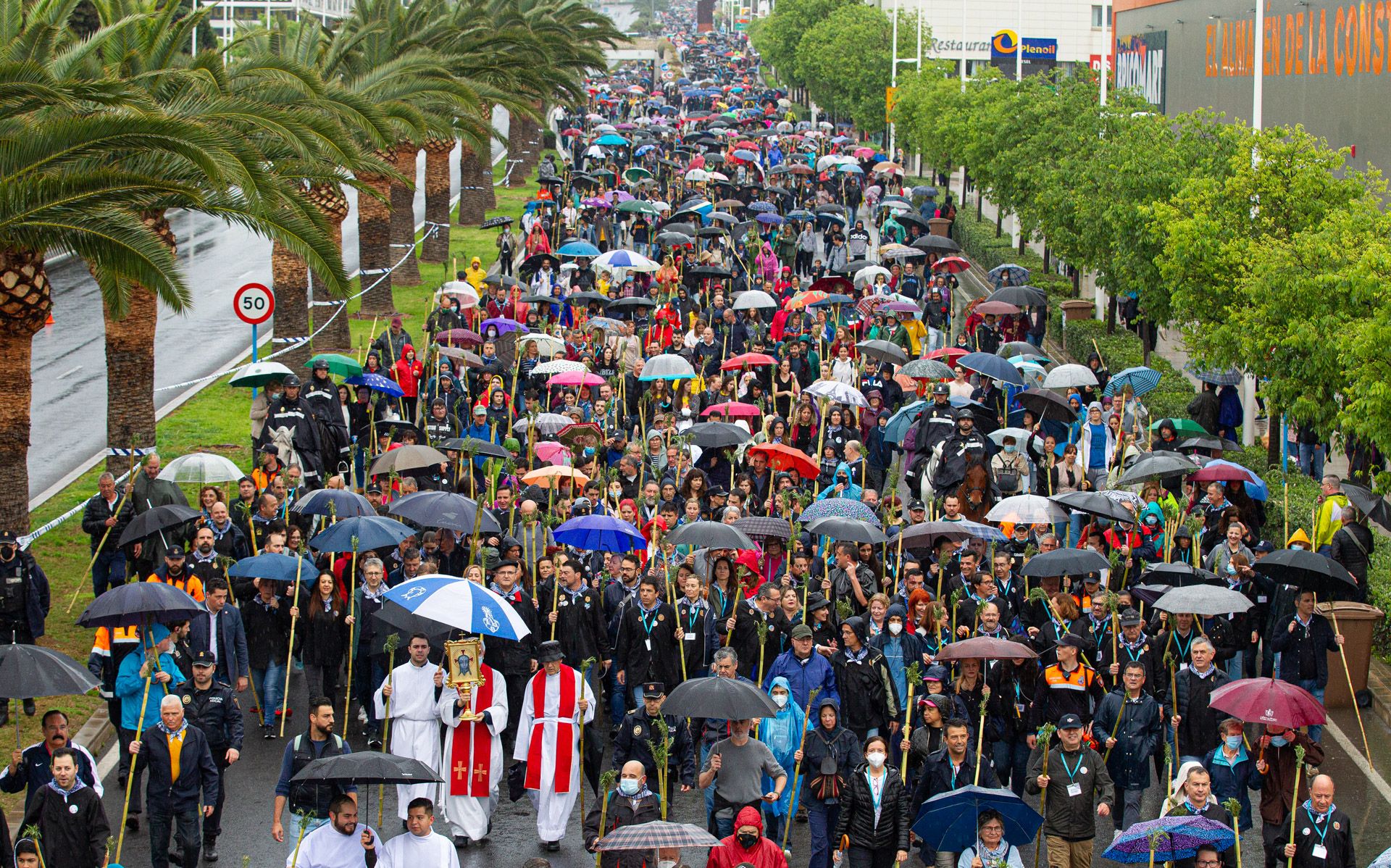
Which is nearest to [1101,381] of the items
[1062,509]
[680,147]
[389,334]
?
[1062,509]

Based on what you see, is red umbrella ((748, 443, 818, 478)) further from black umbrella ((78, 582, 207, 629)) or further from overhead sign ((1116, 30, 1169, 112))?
overhead sign ((1116, 30, 1169, 112))

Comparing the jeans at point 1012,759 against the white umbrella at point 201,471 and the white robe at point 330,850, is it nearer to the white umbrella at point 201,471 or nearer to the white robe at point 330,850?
the white robe at point 330,850

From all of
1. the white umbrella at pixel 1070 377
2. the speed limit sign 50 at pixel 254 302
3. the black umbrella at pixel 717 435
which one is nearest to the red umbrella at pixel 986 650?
the black umbrella at pixel 717 435

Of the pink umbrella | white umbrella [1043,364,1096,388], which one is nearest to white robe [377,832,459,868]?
the pink umbrella

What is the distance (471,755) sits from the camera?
12438 millimetres

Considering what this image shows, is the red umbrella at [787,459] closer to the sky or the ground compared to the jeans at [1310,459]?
closer to the sky

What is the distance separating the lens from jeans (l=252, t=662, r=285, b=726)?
570 inches

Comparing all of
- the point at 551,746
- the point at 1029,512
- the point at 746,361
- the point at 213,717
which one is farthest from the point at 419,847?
the point at 746,361

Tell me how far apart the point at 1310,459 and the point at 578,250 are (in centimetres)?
1353

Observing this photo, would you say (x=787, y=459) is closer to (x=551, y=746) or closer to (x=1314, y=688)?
(x=1314, y=688)

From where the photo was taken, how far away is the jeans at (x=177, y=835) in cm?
1155

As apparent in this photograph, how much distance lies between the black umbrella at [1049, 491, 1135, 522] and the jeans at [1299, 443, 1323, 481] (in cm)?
679

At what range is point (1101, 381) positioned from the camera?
2359cm

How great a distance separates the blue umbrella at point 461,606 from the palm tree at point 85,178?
14.9 feet
